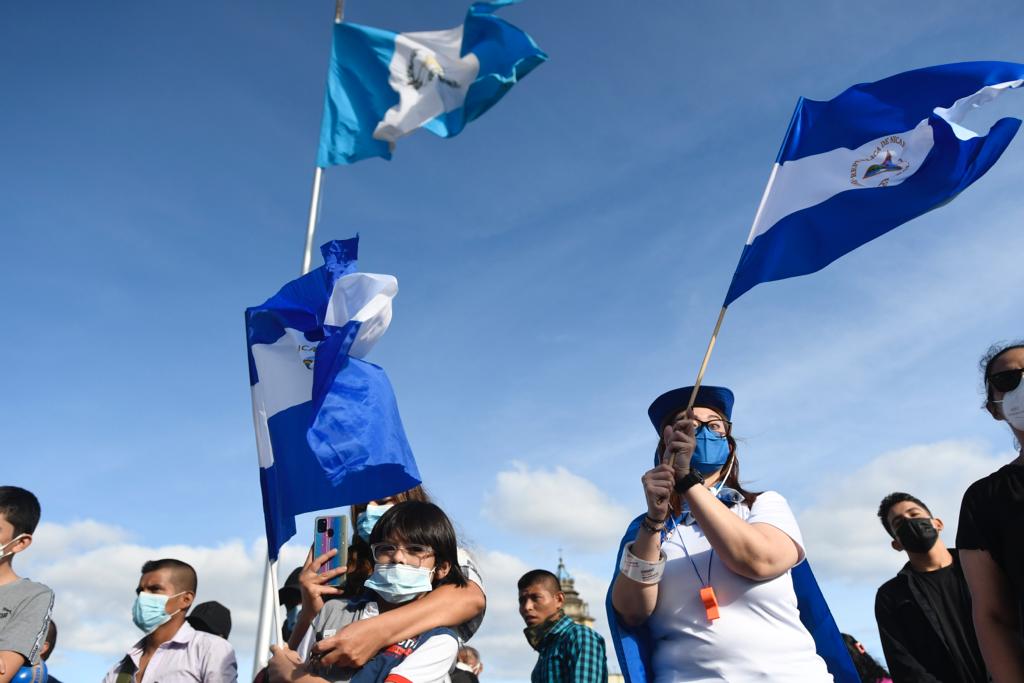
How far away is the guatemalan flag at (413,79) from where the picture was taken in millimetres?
6133

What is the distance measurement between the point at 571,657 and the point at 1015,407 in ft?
13.0

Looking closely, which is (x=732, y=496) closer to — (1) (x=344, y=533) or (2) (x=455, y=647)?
(2) (x=455, y=647)

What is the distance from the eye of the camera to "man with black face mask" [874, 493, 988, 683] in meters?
5.52

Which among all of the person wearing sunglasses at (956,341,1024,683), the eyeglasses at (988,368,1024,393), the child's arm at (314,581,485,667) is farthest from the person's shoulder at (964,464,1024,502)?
the child's arm at (314,581,485,667)

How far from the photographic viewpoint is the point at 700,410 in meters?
3.95

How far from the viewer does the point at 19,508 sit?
522cm

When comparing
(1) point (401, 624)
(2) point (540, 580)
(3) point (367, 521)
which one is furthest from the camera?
(2) point (540, 580)

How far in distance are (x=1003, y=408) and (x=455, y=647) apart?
2460mm

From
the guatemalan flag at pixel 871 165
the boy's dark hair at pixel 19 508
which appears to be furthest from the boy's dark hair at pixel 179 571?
the guatemalan flag at pixel 871 165

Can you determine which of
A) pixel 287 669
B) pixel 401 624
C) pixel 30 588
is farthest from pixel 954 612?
pixel 30 588

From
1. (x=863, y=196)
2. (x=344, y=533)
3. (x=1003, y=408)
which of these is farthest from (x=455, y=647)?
(x=863, y=196)

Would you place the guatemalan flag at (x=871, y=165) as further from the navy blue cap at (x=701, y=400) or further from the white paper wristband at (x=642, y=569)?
the white paper wristband at (x=642, y=569)

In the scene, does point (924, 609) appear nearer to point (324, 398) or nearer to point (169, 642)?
point (324, 398)

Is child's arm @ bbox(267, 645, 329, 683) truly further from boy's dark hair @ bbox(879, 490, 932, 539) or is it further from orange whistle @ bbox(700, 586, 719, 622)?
boy's dark hair @ bbox(879, 490, 932, 539)
